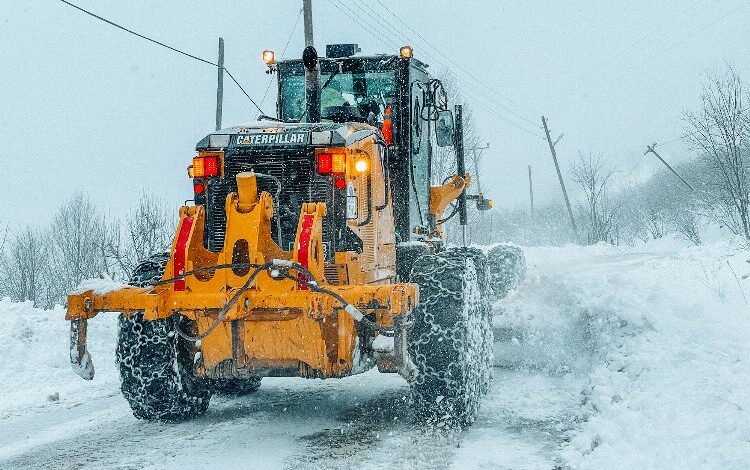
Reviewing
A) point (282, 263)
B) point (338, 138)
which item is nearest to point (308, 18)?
point (338, 138)

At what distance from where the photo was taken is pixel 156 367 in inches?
206

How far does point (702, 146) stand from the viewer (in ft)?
59.3

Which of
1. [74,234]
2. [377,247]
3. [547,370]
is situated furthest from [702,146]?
[74,234]

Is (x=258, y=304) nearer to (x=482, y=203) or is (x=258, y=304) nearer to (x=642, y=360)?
(x=642, y=360)

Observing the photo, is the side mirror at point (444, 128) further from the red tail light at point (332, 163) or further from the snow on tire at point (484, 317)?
the red tail light at point (332, 163)

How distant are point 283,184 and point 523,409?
2.70 m

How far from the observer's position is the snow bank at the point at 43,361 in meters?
6.92

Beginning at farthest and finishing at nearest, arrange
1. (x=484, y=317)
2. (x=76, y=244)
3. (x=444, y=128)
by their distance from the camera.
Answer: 1. (x=76, y=244)
2. (x=444, y=128)
3. (x=484, y=317)

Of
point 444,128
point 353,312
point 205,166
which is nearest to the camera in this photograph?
point 353,312

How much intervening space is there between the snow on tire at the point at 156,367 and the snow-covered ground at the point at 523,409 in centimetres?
18

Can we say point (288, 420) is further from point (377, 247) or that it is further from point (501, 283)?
point (501, 283)

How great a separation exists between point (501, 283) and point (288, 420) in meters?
5.64

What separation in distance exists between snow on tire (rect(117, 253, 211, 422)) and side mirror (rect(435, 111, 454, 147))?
3.54 m

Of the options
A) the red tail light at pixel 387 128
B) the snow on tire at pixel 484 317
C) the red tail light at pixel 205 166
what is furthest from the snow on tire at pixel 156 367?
the red tail light at pixel 387 128
